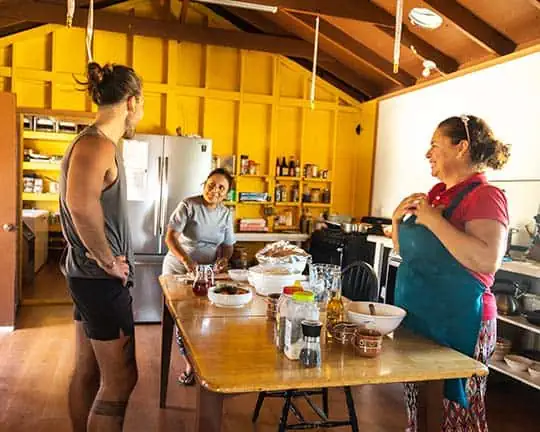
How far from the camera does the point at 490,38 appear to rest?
398 centimetres

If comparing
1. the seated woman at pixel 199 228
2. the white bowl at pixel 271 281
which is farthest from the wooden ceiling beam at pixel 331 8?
the white bowl at pixel 271 281

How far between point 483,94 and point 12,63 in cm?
456

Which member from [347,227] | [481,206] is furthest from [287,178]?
[481,206]

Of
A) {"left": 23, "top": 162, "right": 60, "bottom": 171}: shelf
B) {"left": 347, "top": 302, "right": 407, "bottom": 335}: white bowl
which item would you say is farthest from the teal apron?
{"left": 23, "top": 162, "right": 60, "bottom": 171}: shelf

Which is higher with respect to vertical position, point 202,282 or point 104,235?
point 104,235

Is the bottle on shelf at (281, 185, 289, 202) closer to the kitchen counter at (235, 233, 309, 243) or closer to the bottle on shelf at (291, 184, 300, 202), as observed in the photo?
the bottle on shelf at (291, 184, 300, 202)

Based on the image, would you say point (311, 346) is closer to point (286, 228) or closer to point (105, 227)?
point (105, 227)

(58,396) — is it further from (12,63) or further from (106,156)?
(12,63)

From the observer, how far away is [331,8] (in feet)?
13.8

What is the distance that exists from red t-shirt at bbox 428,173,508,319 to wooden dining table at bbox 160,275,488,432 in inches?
11.2

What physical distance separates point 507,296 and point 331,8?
8.67ft

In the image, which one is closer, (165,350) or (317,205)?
(165,350)

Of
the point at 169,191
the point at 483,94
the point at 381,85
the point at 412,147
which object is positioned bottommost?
the point at 169,191

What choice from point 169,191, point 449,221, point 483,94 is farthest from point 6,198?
point 483,94
